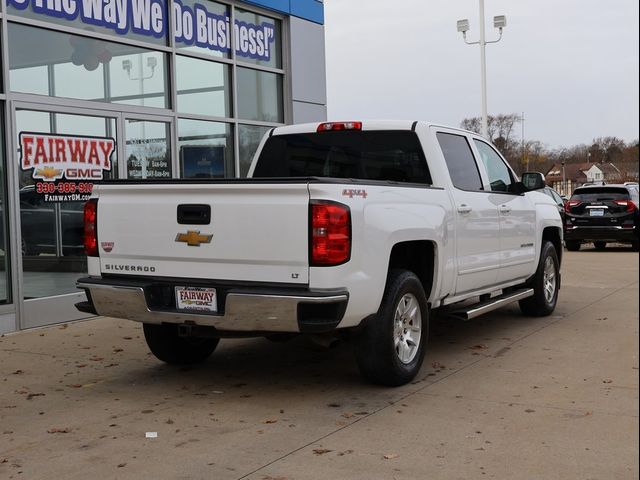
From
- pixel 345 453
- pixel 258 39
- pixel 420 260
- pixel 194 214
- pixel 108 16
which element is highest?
pixel 258 39

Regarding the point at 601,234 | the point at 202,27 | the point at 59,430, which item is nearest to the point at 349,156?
the point at 59,430

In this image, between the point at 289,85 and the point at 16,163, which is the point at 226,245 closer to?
the point at 16,163

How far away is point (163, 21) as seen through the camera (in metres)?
10.6

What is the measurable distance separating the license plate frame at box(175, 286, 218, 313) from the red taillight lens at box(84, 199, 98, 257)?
0.84 m

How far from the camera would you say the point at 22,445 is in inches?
178

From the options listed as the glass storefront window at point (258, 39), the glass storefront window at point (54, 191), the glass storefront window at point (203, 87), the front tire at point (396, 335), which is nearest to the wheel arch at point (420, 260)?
the front tire at point (396, 335)

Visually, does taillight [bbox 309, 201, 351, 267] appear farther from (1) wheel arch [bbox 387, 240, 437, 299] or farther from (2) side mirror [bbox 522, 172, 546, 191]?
(2) side mirror [bbox 522, 172, 546, 191]

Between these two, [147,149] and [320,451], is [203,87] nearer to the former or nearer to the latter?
[147,149]

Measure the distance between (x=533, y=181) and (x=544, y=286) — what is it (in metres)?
1.40

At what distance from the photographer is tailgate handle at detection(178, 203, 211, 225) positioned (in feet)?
17.1

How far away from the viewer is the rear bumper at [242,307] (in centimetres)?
489

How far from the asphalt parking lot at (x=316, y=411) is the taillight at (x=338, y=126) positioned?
2.01 meters

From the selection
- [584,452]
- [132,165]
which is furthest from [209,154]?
[584,452]

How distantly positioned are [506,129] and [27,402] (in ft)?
124
